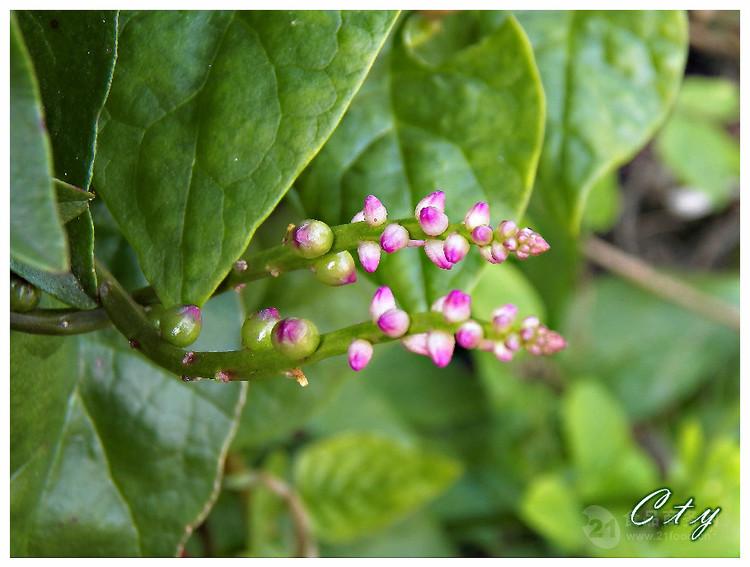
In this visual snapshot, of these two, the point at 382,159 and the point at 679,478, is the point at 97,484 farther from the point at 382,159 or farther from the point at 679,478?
the point at 679,478

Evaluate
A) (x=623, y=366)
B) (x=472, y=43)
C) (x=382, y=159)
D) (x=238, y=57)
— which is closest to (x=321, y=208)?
(x=382, y=159)

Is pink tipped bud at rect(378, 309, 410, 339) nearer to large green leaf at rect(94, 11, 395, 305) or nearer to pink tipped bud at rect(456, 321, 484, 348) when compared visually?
pink tipped bud at rect(456, 321, 484, 348)

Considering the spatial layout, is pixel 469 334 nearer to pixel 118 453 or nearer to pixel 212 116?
pixel 212 116

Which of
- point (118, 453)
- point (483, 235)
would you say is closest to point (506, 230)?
point (483, 235)

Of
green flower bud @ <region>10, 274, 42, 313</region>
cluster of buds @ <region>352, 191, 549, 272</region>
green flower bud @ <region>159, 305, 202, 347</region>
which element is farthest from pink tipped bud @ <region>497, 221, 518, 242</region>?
green flower bud @ <region>10, 274, 42, 313</region>

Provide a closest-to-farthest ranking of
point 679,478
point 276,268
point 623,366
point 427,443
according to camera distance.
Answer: point 276,268, point 679,478, point 427,443, point 623,366
